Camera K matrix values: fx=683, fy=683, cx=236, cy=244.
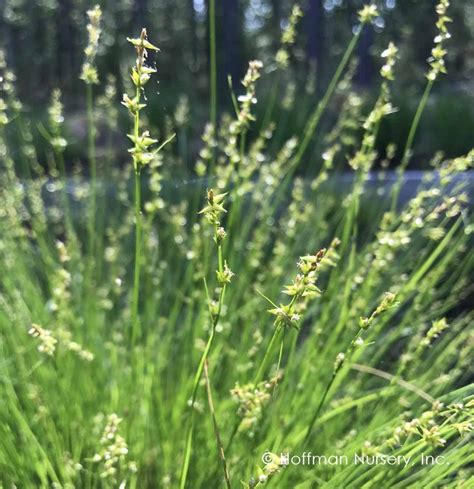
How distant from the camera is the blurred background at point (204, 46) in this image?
24.7 feet

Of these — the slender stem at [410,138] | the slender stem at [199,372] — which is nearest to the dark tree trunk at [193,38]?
the slender stem at [410,138]

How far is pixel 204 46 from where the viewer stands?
10.5m

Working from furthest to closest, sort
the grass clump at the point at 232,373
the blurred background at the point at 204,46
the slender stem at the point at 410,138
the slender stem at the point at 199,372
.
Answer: the blurred background at the point at 204,46, the slender stem at the point at 410,138, the grass clump at the point at 232,373, the slender stem at the point at 199,372

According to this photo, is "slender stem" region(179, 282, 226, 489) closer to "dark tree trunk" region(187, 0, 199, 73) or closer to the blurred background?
the blurred background

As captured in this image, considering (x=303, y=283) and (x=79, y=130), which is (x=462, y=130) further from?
(x=303, y=283)

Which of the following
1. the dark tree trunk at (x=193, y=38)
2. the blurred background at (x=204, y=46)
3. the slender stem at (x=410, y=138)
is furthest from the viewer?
the dark tree trunk at (x=193, y=38)

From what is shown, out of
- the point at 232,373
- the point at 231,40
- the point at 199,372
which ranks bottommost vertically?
the point at 231,40

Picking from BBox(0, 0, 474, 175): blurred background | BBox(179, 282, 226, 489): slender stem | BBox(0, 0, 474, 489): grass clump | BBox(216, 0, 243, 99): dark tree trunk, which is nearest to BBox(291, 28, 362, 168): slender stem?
BBox(0, 0, 474, 489): grass clump

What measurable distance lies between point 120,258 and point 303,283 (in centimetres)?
199

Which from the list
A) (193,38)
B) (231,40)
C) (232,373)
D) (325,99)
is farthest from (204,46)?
(232,373)

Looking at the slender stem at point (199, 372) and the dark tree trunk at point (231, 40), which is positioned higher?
the slender stem at point (199, 372)

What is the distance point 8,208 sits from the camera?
1894 millimetres

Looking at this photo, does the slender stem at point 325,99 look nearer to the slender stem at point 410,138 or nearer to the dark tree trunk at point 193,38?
the slender stem at point 410,138

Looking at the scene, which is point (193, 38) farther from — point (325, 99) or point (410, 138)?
point (410, 138)
